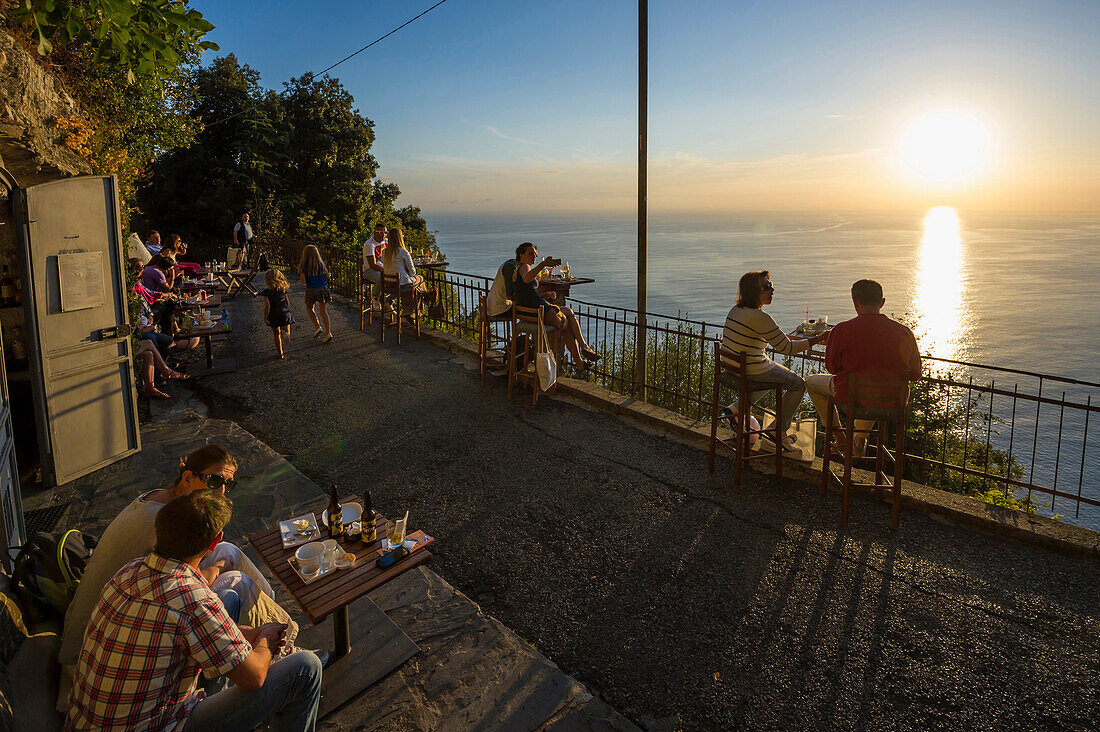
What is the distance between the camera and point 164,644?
7.41ft

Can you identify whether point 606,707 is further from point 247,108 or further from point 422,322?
point 247,108

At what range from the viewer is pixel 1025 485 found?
5.60 meters

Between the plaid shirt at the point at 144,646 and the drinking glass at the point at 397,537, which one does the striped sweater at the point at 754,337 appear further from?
the plaid shirt at the point at 144,646

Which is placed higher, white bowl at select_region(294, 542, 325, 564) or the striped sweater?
the striped sweater

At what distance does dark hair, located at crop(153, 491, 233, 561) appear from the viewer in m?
2.33

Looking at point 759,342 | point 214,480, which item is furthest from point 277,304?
point 759,342

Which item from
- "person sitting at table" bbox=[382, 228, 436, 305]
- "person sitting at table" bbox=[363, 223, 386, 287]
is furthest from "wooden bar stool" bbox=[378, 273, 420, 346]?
"person sitting at table" bbox=[363, 223, 386, 287]

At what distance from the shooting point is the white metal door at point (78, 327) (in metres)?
5.48

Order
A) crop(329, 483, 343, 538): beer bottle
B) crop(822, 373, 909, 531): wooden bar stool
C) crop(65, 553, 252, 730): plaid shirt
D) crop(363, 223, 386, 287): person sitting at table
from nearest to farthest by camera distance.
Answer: crop(65, 553, 252, 730): plaid shirt, crop(329, 483, 343, 538): beer bottle, crop(822, 373, 909, 531): wooden bar stool, crop(363, 223, 386, 287): person sitting at table

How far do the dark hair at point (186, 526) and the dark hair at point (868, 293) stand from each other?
4.65 meters

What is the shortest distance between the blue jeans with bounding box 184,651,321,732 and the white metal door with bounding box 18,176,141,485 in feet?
14.6

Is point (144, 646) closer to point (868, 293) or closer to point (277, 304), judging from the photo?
point (868, 293)

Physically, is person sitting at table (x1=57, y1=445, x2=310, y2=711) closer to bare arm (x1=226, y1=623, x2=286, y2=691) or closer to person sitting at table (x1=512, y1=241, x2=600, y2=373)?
bare arm (x1=226, y1=623, x2=286, y2=691)

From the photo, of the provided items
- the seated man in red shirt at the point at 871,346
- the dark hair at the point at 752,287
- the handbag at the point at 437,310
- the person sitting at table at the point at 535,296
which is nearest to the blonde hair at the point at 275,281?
the handbag at the point at 437,310
